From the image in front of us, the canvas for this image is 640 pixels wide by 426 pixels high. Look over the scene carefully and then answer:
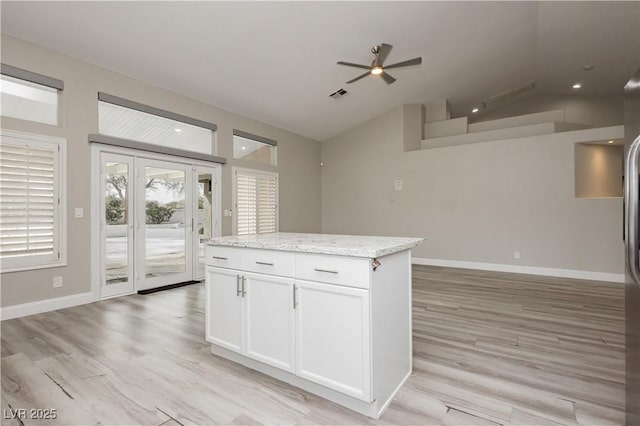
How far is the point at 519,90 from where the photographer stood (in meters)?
7.09

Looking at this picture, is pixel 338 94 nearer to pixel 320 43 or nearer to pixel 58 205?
pixel 320 43

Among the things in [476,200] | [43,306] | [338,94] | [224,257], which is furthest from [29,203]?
[476,200]

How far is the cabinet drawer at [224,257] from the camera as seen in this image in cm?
228

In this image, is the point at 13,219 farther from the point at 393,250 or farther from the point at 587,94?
the point at 587,94

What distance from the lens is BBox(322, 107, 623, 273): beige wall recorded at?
17.5 ft

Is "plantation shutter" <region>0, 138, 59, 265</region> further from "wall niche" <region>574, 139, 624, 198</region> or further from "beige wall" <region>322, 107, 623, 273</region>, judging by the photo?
"wall niche" <region>574, 139, 624, 198</region>

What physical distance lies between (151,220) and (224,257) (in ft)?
9.91

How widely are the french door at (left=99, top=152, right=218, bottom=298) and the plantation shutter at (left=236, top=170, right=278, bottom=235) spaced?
625mm

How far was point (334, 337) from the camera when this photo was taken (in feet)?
5.95

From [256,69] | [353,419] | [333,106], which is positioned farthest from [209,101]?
[353,419]

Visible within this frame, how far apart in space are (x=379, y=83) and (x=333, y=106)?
1.05 m

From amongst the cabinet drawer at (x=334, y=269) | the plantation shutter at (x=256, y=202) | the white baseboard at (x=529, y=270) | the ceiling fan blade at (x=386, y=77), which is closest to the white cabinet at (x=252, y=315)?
the cabinet drawer at (x=334, y=269)

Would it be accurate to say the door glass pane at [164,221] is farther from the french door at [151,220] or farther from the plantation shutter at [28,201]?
the plantation shutter at [28,201]

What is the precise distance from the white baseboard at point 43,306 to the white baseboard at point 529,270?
5.85 m
